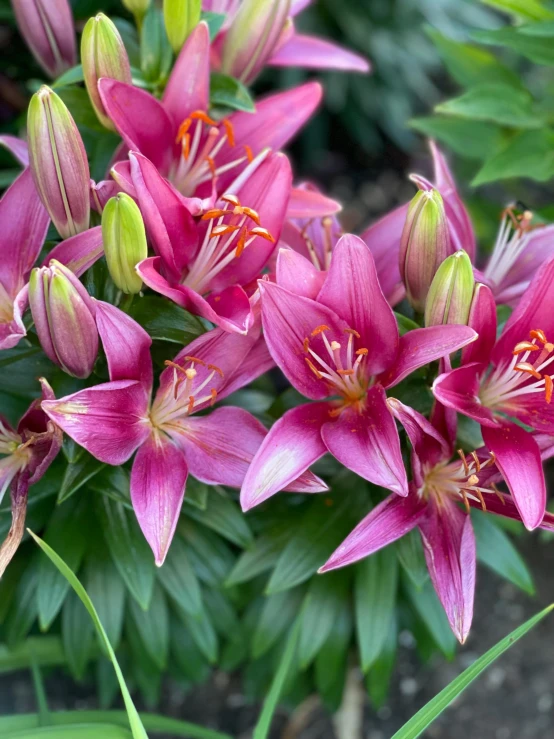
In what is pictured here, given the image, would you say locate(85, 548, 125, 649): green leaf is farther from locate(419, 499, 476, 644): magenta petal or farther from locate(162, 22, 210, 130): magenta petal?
locate(162, 22, 210, 130): magenta petal

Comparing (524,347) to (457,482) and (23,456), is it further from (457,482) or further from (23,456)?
(23,456)

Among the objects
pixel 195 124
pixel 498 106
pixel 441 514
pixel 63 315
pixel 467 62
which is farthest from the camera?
pixel 467 62

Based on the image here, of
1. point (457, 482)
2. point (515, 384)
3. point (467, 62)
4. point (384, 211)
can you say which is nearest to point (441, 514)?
point (457, 482)

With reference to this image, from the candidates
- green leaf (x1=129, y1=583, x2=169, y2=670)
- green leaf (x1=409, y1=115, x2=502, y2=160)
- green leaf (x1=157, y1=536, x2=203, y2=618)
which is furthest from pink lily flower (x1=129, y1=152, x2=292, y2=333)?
green leaf (x1=409, y1=115, x2=502, y2=160)

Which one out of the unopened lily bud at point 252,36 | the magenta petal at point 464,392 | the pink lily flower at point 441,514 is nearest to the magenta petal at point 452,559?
the pink lily flower at point 441,514

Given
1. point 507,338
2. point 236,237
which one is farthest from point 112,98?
point 507,338

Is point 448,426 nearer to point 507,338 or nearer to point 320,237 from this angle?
point 507,338
